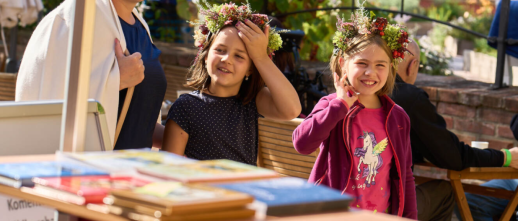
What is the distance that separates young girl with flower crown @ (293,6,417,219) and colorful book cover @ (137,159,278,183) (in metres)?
1.12

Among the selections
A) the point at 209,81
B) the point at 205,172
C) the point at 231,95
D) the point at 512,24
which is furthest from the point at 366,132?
the point at 512,24

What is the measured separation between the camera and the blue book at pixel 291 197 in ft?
3.25

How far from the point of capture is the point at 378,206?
2395mm

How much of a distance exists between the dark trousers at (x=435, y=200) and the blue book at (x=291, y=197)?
2338 millimetres

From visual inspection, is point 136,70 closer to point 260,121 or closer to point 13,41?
point 260,121

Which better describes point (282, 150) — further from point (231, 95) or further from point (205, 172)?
point (205, 172)

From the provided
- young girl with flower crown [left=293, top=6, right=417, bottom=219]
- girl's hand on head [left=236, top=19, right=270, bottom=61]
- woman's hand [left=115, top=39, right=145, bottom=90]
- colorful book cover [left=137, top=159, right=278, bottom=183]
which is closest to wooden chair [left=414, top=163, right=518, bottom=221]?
young girl with flower crown [left=293, top=6, right=417, bottom=219]

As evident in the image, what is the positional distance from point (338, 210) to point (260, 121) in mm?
1916

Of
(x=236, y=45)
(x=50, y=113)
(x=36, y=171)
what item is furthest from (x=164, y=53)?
(x=36, y=171)

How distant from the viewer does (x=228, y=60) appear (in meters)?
2.29

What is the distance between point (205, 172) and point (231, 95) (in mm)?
1297

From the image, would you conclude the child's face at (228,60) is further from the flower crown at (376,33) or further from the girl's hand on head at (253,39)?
the flower crown at (376,33)

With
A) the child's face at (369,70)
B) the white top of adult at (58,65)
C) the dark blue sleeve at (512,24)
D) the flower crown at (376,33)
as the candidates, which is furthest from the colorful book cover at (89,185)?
the dark blue sleeve at (512,24)

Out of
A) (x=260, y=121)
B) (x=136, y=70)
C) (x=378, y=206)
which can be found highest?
(x=136, y=70)
